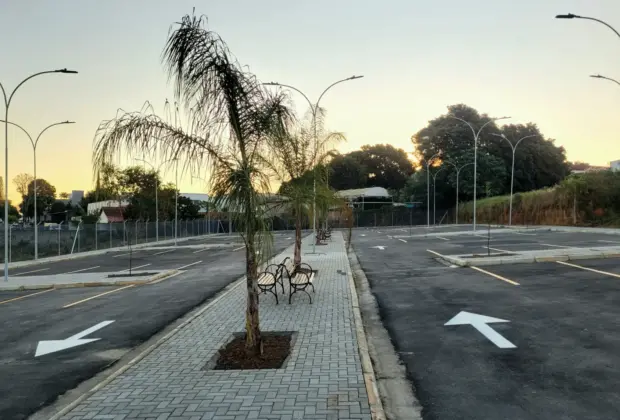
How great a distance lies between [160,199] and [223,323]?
6020 cm

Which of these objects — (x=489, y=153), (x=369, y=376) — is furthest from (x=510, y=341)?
(x=489, y=153)

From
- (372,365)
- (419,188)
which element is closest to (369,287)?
(372,365)

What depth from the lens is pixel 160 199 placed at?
216 ft

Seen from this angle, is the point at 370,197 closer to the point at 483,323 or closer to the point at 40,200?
the point at 40,200

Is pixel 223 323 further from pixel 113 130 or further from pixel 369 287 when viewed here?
pixel 369 287

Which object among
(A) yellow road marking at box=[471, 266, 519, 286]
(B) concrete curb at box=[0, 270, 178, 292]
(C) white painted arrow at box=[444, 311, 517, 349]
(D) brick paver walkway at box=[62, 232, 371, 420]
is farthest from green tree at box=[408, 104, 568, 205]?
(D) brick paver walkway at box=[62, 232, 371, 420]

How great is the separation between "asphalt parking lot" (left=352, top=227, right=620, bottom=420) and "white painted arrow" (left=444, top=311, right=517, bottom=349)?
0.05 feet

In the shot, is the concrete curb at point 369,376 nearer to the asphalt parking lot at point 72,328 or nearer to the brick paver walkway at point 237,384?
the brick paver walkway at point 237,384

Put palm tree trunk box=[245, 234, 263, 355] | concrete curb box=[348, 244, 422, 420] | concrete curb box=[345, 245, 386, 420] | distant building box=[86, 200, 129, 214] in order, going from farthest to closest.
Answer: distant building box=[86, 200, 129, 214] < palm tree trunk box=[245, 234, 263, 355] < concrete curb box=[348, 244, 422, 420] < concrete curb box=[345, 245, 386, 420]

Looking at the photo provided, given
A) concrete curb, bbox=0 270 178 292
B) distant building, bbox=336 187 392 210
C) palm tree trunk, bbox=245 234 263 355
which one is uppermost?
distant building, bbox=336 187 392 210

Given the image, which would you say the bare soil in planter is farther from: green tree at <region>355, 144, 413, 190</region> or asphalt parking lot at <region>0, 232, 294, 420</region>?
green tree at <region>355, 144, 413, 190</region>

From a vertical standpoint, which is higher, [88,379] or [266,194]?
[266,194]

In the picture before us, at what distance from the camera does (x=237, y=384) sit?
552cm

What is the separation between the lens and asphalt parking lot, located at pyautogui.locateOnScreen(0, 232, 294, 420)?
6191mm
